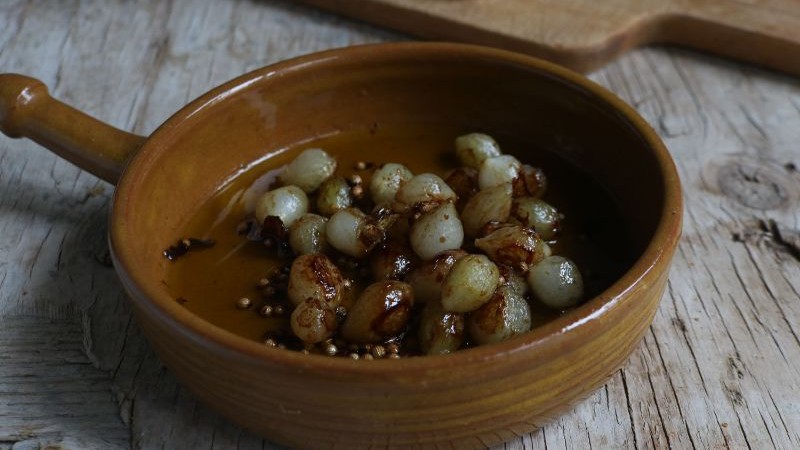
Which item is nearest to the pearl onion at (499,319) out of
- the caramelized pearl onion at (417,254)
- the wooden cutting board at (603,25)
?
the caramelized pearl onion at (417,254)

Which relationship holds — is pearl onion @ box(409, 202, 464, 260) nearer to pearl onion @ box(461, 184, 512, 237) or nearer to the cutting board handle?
pearl onion @ box(461, 184, 512, 237)

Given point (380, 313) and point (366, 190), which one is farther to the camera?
point (366, 190)

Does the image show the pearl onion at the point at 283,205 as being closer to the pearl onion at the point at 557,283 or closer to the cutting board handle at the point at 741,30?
the pearl onion at the point at 557,283

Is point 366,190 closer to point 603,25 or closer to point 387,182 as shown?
point 387,182

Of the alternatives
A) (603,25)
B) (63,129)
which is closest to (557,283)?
(63,129)

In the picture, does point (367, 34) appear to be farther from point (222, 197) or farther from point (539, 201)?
point (539, 201)

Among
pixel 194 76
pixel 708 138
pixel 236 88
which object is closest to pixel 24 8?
pixel 194 76
